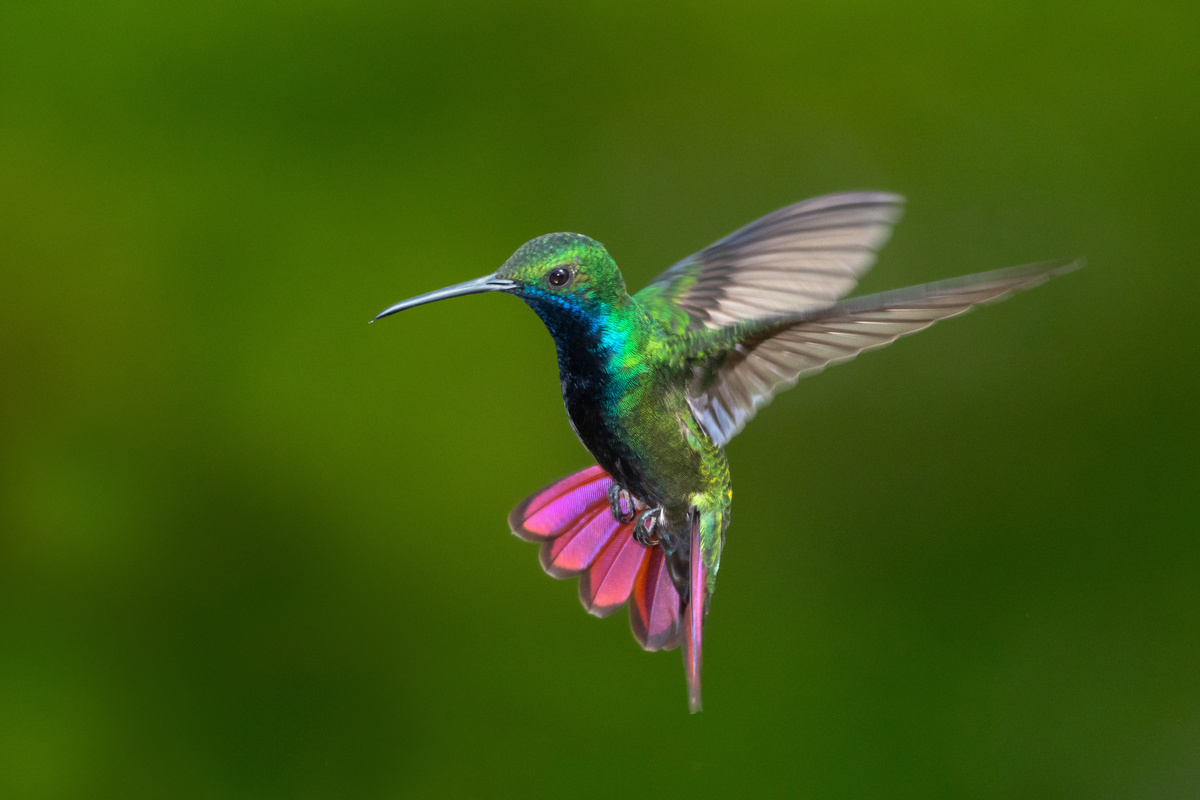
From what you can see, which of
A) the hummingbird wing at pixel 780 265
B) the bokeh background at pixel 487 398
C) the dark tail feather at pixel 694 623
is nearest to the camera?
the dark tail feather at pixel 694 623

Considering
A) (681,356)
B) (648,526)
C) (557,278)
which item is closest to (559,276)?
(557,278)

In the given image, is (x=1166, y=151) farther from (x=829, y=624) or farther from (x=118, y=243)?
(x=118, y=243)

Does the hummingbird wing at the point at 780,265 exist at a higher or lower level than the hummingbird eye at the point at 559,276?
lower

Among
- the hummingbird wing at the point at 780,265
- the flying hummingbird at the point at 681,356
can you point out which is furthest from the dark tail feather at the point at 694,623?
the hummingbird wing at the point at 780,265

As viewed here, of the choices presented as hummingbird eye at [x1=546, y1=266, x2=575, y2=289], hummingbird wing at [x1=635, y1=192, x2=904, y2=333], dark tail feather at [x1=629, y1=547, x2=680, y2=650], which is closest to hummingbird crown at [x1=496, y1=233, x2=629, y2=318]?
hummingbird eye at [x1=546, y1=266, x2=575, y2=289]

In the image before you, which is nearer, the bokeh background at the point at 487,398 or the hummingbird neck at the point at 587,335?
the hummingbird neck at the point at 587,335

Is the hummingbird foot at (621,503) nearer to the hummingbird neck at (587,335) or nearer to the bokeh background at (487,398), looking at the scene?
the hummingbird neck at (587,335)

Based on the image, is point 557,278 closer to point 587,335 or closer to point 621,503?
point 587,335

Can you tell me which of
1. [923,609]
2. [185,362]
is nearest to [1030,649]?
[923,609]
